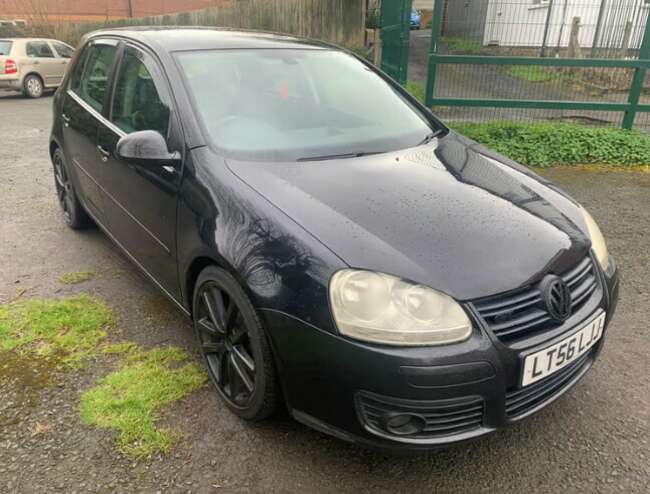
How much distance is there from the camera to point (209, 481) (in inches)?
81.8

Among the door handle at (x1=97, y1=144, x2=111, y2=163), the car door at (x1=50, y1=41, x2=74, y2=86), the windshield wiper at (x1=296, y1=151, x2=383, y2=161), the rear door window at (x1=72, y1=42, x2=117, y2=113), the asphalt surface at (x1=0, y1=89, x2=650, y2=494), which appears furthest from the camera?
the car door at (x1=50, y1=41, x2=74, y2=86)

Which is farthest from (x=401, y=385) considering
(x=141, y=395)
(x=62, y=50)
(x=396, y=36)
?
(x=62, y=50)

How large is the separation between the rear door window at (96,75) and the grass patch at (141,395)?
1.65 meters

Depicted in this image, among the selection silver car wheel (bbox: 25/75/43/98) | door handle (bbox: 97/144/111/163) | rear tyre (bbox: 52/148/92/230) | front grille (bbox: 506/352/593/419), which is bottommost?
silver car wheel (bbox: 25/75/43/98)

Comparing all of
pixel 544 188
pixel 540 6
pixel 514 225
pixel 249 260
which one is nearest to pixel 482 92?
pixel 540 6

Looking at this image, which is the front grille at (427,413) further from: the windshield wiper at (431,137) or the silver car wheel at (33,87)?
the silver car wheel at (33,87)

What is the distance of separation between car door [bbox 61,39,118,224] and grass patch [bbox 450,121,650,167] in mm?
4308

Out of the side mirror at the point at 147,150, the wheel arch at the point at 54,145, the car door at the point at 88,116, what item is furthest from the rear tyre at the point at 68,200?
the side mirror at the point at 147,150

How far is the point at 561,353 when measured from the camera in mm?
1952

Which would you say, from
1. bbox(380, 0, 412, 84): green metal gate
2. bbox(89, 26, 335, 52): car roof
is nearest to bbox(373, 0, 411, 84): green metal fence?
bbox(380, 0, 412, 84): green metal gate

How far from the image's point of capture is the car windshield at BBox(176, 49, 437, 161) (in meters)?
2.60

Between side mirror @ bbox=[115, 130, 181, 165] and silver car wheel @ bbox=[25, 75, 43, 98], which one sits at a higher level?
side mirror @ bbox=[115, 130, 181, 165]

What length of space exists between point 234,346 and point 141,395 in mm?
562

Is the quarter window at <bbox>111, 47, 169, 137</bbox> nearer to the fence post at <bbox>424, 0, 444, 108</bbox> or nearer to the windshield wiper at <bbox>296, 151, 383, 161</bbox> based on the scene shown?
the windshield wiper at <bbox>296, 151, 383, 161</bbox>
